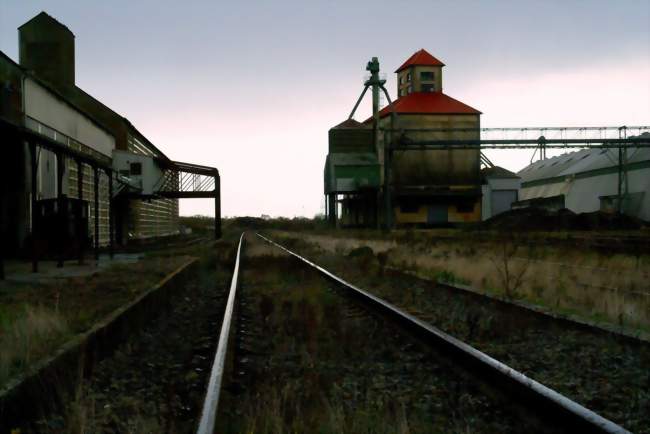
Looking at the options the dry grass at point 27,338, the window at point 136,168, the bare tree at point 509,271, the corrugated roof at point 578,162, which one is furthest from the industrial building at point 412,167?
the dry grass at point 27,338

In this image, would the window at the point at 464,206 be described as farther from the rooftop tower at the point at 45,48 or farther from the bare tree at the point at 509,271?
the bare tree at the point at 509,271

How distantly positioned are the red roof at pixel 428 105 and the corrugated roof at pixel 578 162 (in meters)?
10.4

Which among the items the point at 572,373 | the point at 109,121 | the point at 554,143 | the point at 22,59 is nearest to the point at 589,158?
the point at 554,143

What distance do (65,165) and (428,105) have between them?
1422 inches

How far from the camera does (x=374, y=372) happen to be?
5488 mm

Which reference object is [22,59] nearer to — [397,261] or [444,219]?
[397,261]

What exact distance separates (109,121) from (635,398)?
3479cm

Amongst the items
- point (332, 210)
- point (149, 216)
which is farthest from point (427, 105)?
point (149, 216)

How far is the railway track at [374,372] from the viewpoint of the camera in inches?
154

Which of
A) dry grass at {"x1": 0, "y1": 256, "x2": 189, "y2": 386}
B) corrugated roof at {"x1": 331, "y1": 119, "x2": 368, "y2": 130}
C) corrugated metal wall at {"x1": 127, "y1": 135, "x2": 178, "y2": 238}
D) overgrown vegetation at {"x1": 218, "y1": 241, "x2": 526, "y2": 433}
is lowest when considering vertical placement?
overgrown vegetation at {"x1": 218, "y1": 241, "x2": 526, "y2": 433}

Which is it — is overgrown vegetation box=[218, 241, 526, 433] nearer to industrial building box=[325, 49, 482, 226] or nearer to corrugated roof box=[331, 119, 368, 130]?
industrial building box=[325, 49, 482, 226]

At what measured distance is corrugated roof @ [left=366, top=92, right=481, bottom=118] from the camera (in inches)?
2137

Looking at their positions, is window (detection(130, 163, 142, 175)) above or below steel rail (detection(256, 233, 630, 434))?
above

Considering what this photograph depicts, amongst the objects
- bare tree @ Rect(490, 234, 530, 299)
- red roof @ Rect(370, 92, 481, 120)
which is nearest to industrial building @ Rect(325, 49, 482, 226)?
red roof @ Rect(370, 92, 481, 120)
